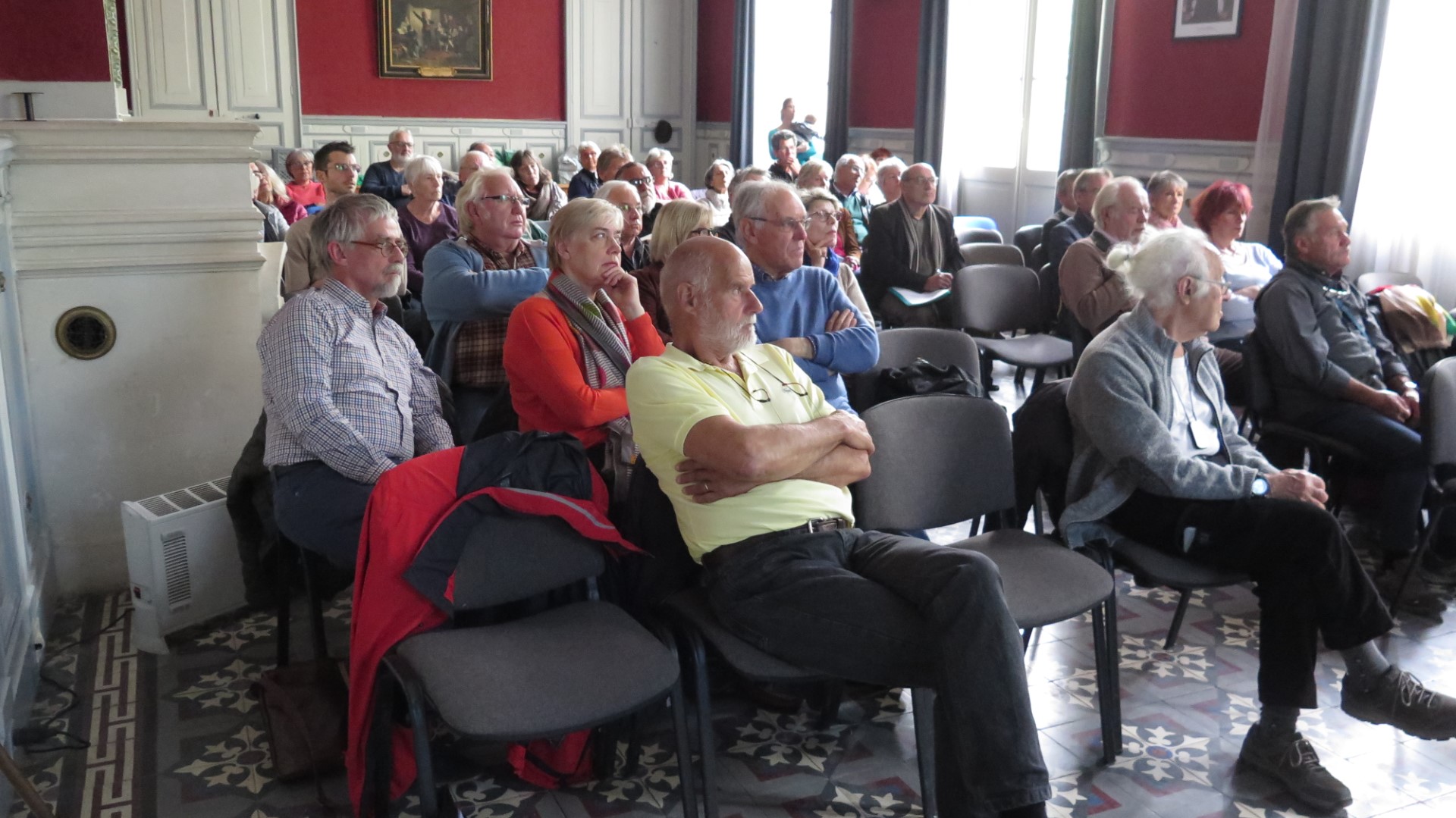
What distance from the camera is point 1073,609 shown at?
2266mm

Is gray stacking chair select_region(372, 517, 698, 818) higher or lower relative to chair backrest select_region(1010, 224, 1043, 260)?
lower

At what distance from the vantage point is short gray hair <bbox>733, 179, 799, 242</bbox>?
3.18m

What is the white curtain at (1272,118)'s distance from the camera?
6008 mm

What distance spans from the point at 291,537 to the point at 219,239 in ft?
3.74

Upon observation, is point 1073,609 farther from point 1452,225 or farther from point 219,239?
point 1452,225

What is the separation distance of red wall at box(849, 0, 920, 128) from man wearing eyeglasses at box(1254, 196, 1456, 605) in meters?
5.89

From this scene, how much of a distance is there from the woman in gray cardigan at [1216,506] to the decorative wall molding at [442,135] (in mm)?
9108

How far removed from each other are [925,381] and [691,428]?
1153 mm

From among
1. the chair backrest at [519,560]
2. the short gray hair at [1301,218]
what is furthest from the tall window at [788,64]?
the chair backrest at [519,560]

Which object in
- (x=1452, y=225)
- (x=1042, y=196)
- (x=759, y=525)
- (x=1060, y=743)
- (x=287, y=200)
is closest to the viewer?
(x=759, y=525)

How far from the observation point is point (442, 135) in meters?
11.2

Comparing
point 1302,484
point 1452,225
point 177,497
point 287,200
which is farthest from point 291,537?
point 1452,225

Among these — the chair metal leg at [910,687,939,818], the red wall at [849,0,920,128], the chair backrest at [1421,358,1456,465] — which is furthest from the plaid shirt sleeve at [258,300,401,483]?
the red wall at [849,0,920,128]

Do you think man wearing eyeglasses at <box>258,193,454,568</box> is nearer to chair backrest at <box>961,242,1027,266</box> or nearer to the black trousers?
the black trousers
